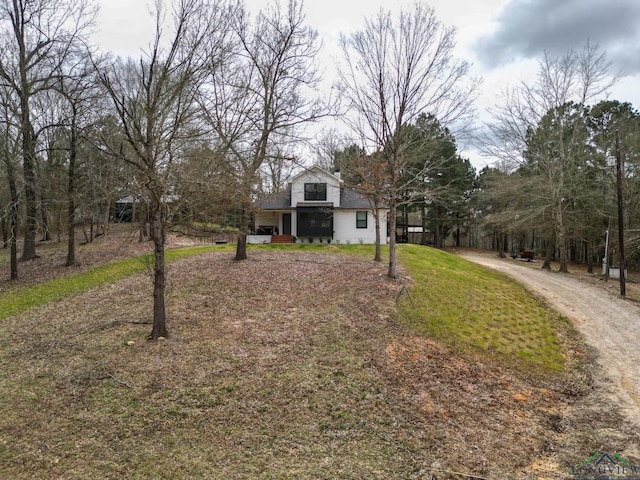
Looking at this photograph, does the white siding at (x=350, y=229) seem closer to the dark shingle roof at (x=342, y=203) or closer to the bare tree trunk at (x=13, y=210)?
the dark shingle roof at (x=342, y=203)

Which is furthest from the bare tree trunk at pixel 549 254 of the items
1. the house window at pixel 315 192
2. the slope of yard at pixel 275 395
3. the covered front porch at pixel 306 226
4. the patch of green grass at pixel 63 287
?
the patch of green grass at pixel 63 287

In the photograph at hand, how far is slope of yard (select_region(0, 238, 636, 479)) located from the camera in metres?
4.91

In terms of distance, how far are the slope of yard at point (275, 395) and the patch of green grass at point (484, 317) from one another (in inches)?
5.3

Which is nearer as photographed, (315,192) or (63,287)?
(63,287)

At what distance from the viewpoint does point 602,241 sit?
2436cm

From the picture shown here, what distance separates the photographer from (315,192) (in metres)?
26.1

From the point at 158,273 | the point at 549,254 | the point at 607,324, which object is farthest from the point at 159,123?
the point at 549,254

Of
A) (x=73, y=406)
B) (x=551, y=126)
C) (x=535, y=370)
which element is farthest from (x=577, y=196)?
(x=73, y=406)

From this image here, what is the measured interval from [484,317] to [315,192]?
16831 mm

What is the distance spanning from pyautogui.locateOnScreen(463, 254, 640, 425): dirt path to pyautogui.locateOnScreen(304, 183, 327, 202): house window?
13598 millimetres

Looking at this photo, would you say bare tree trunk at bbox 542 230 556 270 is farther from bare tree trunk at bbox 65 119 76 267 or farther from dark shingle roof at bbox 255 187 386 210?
bare tree trunk at bbox 65 119 76 267

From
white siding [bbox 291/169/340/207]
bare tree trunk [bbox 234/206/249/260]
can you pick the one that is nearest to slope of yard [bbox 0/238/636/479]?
bare tree trunk [bbox 234/206/249/260]

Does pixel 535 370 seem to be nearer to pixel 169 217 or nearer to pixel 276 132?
pixel 169 217

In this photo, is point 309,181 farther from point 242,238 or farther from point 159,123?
point 159,123
